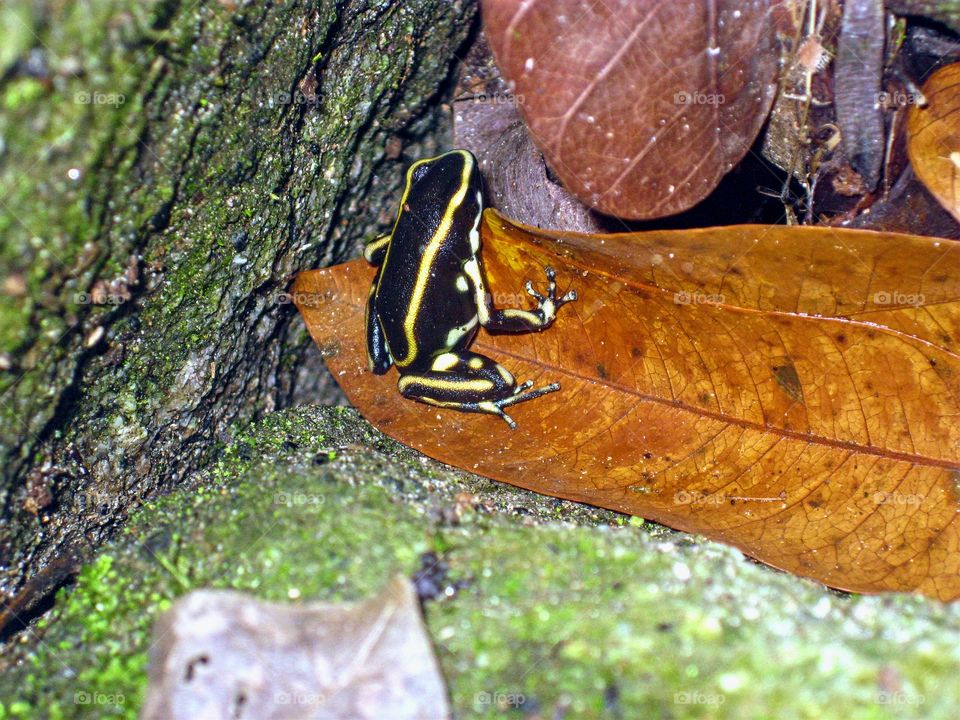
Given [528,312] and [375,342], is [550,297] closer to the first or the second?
[528,312]

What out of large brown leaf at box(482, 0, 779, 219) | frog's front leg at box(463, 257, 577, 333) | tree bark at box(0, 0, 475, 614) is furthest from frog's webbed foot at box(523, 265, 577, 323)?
tree bark at box(0, 0, 475, 614)

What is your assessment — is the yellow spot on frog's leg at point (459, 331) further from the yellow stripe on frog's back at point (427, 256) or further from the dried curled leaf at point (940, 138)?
the dried curled leaf at point (940, 138)

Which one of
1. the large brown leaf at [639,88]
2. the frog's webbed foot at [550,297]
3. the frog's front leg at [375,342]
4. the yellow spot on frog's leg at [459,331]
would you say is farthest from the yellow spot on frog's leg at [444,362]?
the large brown leaf at [639,88]

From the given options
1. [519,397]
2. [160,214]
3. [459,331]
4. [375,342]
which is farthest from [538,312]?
[160,214]

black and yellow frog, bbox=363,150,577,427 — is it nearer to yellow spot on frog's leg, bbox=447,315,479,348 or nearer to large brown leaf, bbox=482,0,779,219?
yellow spot on frog's leg, bbox=447,315,479,348

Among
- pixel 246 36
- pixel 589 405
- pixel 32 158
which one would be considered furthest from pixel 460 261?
pixel 32 158

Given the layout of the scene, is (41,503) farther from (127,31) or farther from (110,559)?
(127,31)
